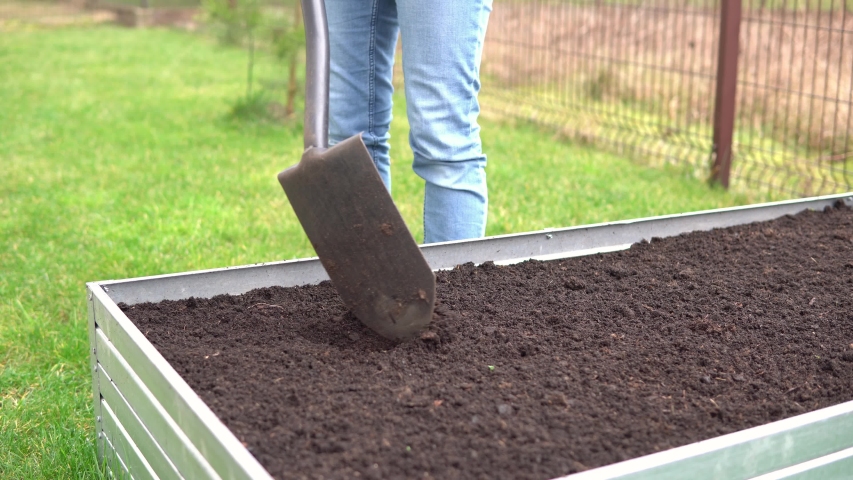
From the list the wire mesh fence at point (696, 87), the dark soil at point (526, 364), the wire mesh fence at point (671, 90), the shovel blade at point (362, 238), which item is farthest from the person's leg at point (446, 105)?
the wire mesh fence at point (671, 90)

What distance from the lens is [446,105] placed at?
2104 millimetres

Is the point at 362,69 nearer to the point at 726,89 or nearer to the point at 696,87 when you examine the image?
the point at 726,89

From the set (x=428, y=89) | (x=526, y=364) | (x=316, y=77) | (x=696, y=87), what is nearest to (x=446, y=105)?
(x=428, y=89)

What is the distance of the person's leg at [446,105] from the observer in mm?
2027

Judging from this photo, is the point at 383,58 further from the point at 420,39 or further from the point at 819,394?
the point at 819,394

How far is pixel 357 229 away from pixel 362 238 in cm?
2

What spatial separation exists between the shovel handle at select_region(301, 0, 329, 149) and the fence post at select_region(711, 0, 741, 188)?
2954 millimetres

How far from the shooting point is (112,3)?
40.2ft

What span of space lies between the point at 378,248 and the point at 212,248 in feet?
5.51

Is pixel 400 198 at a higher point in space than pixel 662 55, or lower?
lower

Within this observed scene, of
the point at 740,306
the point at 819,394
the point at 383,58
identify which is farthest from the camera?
the point at 383,58

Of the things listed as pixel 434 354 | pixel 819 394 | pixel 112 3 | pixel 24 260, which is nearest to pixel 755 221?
pixel 819 394

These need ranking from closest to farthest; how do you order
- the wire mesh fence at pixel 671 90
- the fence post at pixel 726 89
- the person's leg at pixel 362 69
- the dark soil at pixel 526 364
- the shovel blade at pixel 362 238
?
1. the dark soil at pixel 526 364
2. the shovel blade at pixel 362 238
3. the person's leg at pixel 362 69
4. the fence post at pixel 726 89
5. the wire mesh fence at pixel 671 90

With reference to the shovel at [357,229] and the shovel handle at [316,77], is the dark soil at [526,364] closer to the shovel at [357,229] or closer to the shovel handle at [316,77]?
the shovel at [357,229]
